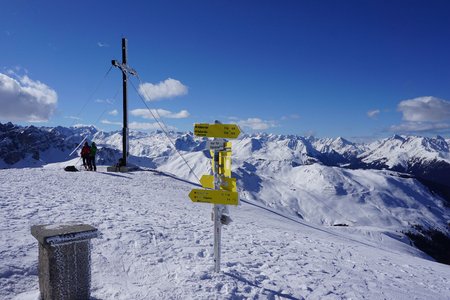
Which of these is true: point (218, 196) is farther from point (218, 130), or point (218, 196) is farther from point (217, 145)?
point (218, 130)

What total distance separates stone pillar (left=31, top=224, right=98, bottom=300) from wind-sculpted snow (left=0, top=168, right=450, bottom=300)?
744 mm

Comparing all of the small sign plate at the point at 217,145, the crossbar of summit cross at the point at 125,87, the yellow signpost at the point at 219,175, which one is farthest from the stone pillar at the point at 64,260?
the crossbar of summit cross at the point at 125,87

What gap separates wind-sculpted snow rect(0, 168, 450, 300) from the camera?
6.62m

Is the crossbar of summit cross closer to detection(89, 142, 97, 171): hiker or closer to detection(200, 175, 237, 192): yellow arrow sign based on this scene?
detection(89, 142, 97, 171): hiker

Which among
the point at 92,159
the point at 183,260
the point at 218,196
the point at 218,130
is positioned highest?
the point at 218,130

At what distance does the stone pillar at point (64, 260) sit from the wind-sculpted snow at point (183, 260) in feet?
2.44

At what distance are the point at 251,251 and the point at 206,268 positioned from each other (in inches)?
96.1

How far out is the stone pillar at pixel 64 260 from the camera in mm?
5098

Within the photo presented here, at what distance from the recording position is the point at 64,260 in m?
5.21

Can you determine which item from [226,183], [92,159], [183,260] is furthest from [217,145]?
[92,159]

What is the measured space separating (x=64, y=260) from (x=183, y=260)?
346 centimetres

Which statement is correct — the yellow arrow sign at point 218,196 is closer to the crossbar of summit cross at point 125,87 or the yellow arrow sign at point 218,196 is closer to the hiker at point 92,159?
the crossbar of summit cross at point 125,87

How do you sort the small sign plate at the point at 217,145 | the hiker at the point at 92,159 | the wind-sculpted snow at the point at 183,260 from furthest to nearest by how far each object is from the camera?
the hiker at the point at 92,159, the small sign plate at the point at 217,145, the wind-sculpted snow at the point at 183,260

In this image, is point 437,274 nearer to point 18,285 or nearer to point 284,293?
point 284,293
